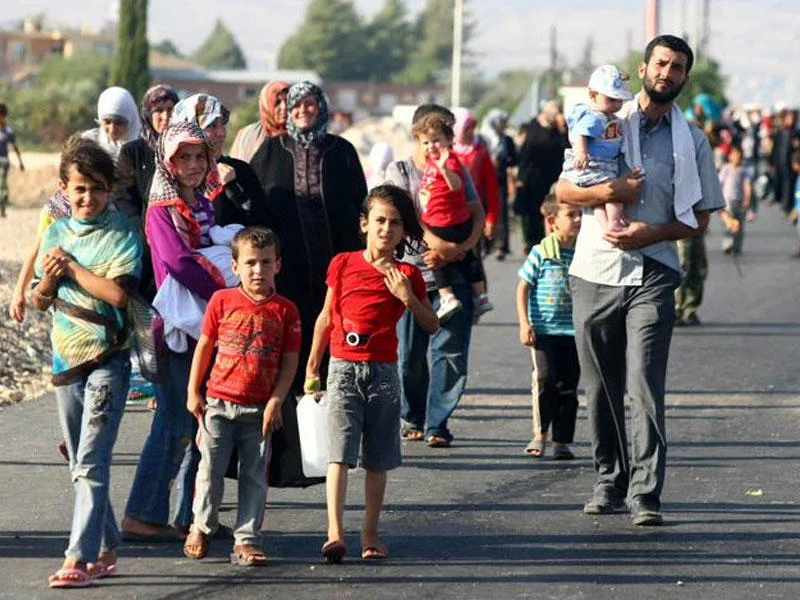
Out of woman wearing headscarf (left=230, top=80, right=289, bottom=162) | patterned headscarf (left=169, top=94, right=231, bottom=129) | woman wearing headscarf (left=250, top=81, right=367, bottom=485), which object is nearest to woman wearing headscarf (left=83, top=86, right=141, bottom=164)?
woman wearing headscarf (left=230, top=80, right=289, bottom=162)

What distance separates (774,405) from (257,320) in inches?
244

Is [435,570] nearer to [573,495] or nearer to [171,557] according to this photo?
[171,557]

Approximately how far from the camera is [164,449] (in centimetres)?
844

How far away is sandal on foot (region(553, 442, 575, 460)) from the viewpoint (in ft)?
35.9

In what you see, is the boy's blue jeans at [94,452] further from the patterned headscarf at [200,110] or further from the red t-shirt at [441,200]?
the red t-shirt at [441,200]

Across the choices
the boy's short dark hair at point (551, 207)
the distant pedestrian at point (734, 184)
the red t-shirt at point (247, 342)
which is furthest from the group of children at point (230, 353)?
the distant pedestrian at point (734, 184)

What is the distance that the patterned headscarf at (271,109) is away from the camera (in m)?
10.4

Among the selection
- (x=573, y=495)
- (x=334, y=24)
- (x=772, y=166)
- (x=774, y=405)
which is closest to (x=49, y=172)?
(x=772, y=166)

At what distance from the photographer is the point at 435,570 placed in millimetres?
8039

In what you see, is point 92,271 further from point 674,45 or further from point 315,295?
point 674,45

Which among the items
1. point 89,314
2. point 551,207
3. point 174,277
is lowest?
point 89,314

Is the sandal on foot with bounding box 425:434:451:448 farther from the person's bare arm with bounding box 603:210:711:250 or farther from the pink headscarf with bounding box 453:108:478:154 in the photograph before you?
the pink headscarf with bounding box 453:108:478:154

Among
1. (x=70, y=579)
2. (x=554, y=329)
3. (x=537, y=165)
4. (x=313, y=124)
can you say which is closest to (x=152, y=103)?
(x=313, y=124)

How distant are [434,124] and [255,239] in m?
3.60
